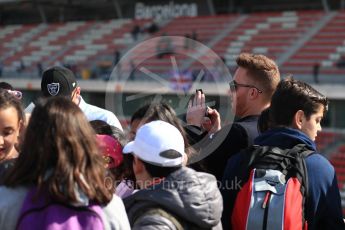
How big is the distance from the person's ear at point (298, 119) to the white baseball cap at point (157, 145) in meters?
0.60

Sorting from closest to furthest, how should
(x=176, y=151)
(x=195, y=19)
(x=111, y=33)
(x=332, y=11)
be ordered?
1. (x=176, y=151)
2. (x=332, y=11)
3. (x=195, y=19)
4. (x=111, y=33)

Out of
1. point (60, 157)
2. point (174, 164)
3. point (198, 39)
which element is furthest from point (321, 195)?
point (198, 39)

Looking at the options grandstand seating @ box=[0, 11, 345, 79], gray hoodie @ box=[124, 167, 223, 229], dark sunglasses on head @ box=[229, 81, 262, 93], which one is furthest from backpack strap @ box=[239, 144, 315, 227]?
grandstand seating @ box=[0, 11, 345, 79]

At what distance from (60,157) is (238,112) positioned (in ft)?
4.42

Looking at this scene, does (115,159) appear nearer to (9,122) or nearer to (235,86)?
(9,122)

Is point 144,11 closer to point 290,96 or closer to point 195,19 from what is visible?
point 195,19

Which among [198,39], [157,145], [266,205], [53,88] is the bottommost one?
[198,39]

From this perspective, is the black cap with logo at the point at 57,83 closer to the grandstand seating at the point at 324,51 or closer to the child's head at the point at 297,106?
the child's head at the point at 297,106

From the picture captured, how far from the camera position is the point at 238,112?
2.79m

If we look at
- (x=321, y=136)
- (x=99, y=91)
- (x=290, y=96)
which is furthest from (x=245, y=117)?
(x=99, y=91)

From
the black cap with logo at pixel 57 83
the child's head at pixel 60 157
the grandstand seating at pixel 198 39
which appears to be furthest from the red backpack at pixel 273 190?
the grandstand seating at pixel 198 39

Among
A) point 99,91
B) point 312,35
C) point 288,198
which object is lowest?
point 99,91

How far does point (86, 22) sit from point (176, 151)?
27.5m

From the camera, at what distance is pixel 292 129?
2.29 metres
